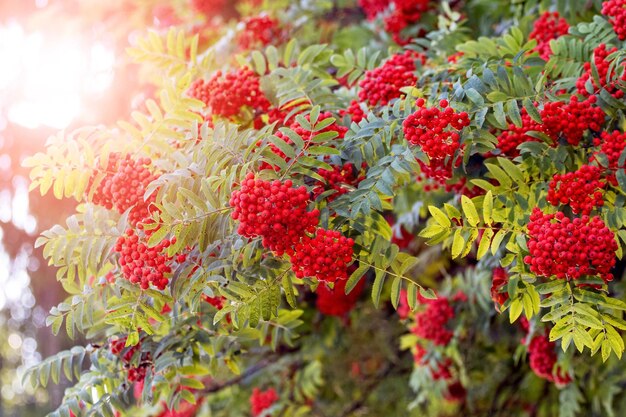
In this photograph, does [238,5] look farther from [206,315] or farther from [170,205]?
[170,205]

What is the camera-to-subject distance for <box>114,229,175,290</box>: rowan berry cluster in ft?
6.68

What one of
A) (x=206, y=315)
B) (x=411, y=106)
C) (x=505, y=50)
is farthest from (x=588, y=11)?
(x=206, y=315)

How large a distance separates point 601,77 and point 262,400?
284 centimetres

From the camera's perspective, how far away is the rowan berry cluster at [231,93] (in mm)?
2521

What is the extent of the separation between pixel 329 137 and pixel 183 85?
27.4 inches

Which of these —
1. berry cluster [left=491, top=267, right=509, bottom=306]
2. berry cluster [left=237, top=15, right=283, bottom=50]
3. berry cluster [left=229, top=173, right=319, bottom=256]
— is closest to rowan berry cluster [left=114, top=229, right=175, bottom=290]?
berry cluster [left=229, top=173, right=319, bottom=256]

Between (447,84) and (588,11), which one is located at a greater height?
(447,84)

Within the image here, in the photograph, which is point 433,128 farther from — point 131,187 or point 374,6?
point 374,6

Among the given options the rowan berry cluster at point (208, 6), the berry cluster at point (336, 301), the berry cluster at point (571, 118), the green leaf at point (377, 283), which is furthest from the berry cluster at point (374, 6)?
the green leaf at point (377, 283)

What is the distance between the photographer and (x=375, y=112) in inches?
95.7

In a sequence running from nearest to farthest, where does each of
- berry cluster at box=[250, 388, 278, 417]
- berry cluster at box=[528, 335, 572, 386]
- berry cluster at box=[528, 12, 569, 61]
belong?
berry cluster at box=[528, 12, 569, 61], berry cluster at box=[528, 335, 572, 386], berry cluster at box=[250, 388, 278, 417]

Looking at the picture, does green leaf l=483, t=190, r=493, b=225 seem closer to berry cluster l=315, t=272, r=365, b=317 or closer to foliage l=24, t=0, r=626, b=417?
foliage l=24, t=0, r=626, b=417

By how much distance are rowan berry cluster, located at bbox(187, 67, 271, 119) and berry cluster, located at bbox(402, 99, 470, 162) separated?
695mm

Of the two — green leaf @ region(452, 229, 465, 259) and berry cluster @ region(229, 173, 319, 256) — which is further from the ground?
berry cluster @ region(229, 173, 319, 256)
